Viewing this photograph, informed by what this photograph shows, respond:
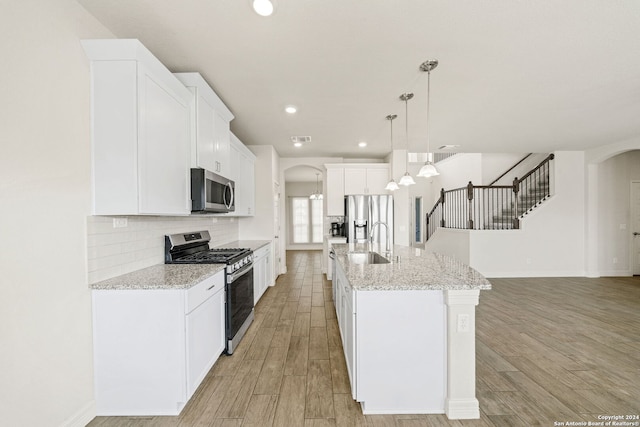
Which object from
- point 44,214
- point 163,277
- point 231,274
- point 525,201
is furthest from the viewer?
point 525,201

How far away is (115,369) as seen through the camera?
5.94ft

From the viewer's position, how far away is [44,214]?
4.96 ft

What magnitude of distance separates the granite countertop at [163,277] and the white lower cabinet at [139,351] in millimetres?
43

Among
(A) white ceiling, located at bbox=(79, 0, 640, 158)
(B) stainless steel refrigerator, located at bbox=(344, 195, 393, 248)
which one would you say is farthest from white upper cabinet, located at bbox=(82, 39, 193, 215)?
(B) stainless steel refrigerator, located at bbox=(344, 195, 393, 248)

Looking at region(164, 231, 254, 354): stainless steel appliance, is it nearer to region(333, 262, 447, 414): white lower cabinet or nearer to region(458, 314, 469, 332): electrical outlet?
region(333, 262, 447, 414): white lower cabinet

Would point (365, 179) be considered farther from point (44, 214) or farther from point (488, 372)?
point (44, 214)

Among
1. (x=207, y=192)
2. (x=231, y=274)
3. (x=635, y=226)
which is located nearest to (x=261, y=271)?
(x=231, y=274)

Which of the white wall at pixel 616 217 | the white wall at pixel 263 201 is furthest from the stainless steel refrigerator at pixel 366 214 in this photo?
the white wall at pixel 616 217

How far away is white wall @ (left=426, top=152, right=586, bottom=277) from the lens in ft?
19.1

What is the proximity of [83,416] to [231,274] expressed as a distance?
1318 millimetres

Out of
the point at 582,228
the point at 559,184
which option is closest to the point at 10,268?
the point at 559,184

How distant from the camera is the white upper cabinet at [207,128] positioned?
2505 mm

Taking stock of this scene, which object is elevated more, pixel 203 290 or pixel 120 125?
pixel 120 125

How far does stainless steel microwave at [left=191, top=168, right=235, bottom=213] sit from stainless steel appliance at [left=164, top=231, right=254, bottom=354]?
1.68 ft
